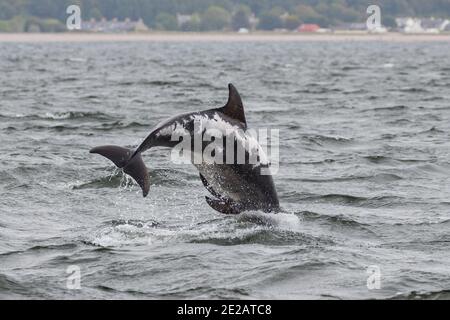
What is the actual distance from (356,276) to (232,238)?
1950 millimetres

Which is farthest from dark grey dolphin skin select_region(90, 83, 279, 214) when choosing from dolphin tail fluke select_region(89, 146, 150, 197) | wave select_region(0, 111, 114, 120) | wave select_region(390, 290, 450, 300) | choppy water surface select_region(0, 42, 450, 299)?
wave select_region(0, 111, 114, 120)

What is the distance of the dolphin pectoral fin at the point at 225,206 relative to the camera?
40.5ft

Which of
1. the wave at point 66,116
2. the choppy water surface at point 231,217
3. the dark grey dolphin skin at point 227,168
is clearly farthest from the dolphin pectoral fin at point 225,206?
the wave at point 66,116

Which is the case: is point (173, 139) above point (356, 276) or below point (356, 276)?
above

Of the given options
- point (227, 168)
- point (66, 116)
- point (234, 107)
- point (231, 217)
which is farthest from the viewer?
point (66, 116)

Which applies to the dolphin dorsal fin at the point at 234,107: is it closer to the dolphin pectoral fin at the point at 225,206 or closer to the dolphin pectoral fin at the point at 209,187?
the dolphin pectoral fin at the point at 209,187

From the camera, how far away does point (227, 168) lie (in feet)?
40.1

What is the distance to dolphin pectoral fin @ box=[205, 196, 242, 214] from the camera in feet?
40.5

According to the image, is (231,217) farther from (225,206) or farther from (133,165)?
(133,165)

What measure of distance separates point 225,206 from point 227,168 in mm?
467

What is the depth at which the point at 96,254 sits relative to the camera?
38.8 ft

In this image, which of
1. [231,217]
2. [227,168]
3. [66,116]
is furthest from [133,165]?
[66,116]
